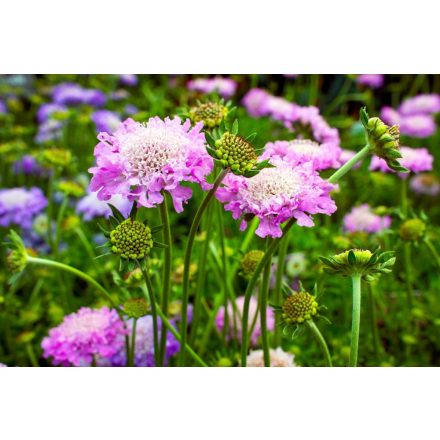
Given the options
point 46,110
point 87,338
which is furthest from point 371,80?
point 87,338

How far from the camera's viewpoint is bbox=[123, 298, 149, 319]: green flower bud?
30.5 inches

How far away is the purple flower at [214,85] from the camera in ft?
5.59

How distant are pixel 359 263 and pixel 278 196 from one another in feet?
0.34

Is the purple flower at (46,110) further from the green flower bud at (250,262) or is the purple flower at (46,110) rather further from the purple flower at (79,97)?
the green flower bud at (250,262)

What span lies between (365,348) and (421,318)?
0.14 meters

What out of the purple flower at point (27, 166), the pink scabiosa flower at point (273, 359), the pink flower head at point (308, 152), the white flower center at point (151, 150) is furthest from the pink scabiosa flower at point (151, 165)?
the purple flower at point (27, 166)

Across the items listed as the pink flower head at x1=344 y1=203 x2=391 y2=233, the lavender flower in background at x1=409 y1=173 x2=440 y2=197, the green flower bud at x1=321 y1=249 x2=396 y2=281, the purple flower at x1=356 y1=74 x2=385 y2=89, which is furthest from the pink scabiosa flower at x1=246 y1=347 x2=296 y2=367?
the purple flower at x1=356 y1=74 x2=385 y2=89

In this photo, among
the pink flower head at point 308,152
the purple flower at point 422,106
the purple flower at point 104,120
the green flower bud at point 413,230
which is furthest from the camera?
the purple flower at point 422,106

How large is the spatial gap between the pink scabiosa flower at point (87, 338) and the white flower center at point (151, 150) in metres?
0.31

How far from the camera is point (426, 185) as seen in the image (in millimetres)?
1736

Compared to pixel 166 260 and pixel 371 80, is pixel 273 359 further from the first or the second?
pixel 371 80

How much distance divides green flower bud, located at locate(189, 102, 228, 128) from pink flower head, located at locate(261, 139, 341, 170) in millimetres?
65

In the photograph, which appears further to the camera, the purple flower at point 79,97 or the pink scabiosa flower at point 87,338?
the purple flower at point 79,97
